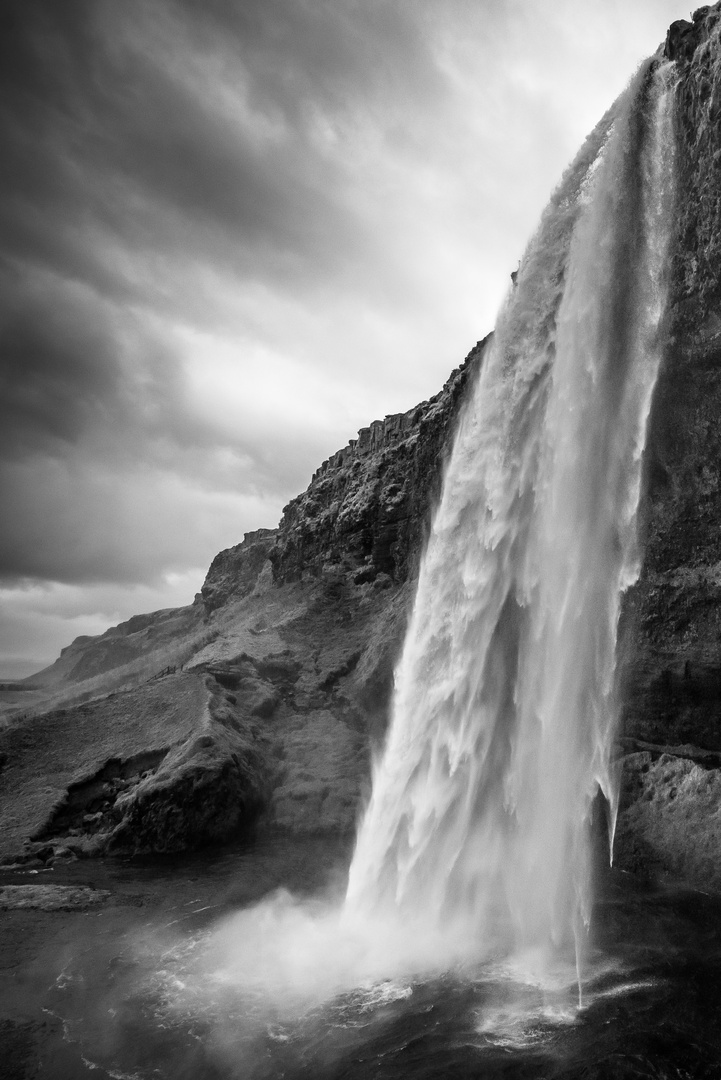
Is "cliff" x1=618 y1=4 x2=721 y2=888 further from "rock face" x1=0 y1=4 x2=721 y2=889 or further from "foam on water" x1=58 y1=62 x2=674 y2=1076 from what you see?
"foam on water" x1=58 y1=62 x2=674 y2=1076

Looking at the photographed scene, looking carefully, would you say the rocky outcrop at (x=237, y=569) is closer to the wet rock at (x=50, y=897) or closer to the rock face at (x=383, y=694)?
the rock face at (x=383, y=694)

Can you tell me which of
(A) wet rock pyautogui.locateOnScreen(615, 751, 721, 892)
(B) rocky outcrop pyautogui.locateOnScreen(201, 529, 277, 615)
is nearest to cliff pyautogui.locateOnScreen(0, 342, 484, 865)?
(A) wet rock pyautogui.locateOnScreen(615, 751, 721, 892)

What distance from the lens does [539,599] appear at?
751 inches

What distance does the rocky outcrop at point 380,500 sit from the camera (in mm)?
40281

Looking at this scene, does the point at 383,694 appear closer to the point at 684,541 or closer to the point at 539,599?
the point at 539,599

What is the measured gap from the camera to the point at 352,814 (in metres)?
26.3

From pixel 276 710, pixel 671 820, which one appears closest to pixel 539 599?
pixel 671 820

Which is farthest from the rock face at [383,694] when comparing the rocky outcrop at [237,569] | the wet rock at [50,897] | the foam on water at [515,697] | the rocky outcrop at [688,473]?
the rocky outcrop at [237,569]

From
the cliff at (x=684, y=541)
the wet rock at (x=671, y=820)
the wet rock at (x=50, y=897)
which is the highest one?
the cliff at (x=684, y=541)

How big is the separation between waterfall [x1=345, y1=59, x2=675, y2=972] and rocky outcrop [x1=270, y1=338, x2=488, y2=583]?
47.8ft

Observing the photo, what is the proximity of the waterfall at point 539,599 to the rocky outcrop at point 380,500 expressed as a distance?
47.8 feet

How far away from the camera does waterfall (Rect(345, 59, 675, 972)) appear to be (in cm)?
1702

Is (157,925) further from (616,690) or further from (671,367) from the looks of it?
(671,367)

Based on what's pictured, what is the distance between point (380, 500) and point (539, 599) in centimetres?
2556
